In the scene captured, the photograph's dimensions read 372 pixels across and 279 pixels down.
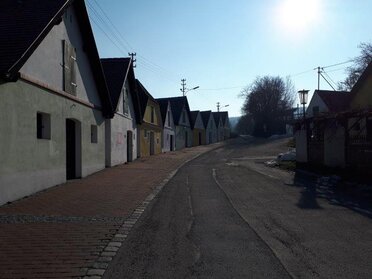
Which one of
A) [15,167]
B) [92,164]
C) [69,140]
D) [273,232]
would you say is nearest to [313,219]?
[273,232]

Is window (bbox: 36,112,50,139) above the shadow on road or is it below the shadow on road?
above

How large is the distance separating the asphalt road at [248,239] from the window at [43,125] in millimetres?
4368

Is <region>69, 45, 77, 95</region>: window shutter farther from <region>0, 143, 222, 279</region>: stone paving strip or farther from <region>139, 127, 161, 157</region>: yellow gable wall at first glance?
<region>139, 127, 161, 157</region>: yellow gable wall

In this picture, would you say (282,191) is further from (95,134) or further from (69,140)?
(95,134)

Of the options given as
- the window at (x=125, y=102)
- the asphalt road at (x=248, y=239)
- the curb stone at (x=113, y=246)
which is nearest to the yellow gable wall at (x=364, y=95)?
the asphalt road at (x=248, y=239)

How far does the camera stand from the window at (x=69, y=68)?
1631cm

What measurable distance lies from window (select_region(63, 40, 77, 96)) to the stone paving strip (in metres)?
3.96

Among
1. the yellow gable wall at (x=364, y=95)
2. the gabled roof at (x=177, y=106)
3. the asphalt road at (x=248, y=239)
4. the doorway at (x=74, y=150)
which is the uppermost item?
the gabled roof at (x=177, y=106)

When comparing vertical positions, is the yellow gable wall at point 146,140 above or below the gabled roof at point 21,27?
below

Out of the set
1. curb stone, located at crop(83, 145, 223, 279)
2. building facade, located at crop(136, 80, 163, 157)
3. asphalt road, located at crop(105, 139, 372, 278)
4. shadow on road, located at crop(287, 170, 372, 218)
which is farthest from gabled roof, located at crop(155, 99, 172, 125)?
curb stone, located at crop(83, 145, 223, 279)

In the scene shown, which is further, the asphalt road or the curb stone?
the asphalt road

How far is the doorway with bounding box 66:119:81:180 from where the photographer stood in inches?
711

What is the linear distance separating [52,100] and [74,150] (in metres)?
3.97

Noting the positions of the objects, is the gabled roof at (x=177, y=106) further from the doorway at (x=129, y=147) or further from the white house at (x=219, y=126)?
the white house at (x=219, y=126)
